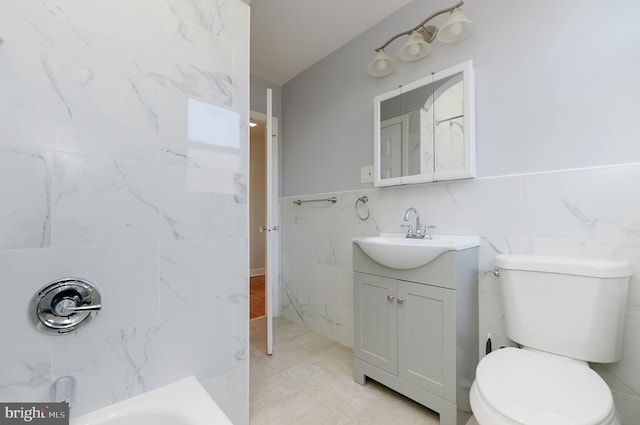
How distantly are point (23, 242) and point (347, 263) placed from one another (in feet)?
5.89

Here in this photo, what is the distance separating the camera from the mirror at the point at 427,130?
1542 millimetres

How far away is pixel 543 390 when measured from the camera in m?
0.88

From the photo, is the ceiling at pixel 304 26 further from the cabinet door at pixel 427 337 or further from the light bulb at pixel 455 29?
the cabinet door at pixel 427 337

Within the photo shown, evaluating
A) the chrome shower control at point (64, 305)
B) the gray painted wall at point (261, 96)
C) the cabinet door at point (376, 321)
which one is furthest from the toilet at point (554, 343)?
the gray painted wall at point (261, 96)

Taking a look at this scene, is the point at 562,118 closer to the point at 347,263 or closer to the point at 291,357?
the point at 347,263

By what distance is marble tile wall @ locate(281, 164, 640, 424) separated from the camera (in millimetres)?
1146

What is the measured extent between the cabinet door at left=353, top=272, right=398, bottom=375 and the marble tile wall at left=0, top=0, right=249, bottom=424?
0.73 meters

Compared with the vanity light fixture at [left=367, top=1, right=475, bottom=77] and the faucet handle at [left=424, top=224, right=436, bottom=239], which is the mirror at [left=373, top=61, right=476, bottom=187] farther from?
the faucet handle at [left=424, top=224, right=436, bottom=239]

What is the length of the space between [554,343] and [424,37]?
5.70ft

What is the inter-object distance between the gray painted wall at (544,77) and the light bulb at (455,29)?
154 mm

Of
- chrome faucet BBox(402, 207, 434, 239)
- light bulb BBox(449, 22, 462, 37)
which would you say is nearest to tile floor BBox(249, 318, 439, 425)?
chrome faucet BBox(402, 207, 434, 239)

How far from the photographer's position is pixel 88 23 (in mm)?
969

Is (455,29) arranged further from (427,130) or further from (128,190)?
(128,190)

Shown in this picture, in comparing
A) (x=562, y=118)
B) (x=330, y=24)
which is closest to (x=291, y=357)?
(x=562, y=118)
